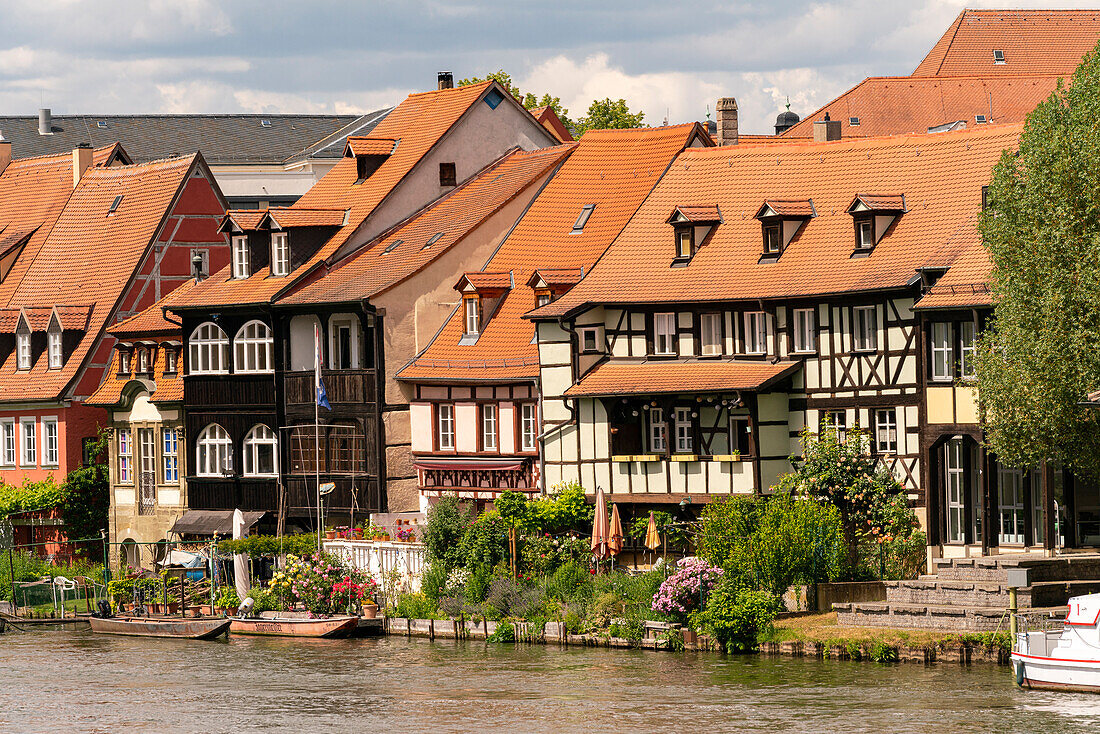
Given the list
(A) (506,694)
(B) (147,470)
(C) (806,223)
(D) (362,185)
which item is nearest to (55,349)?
(B) (147,470)

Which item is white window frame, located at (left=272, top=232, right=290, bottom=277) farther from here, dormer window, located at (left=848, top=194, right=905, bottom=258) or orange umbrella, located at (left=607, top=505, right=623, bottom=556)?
dormer window, located at (left=848, top=194, right=905, bottom=258)

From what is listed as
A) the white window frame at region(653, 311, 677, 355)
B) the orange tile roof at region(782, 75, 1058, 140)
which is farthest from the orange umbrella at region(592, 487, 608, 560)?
the orange tile roof at region(782, 75, 1058, 140)

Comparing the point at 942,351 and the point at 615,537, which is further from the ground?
the point at 942,351

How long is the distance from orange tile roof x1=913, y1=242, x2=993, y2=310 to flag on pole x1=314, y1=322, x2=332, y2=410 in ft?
61.8

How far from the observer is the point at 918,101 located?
94062 millimetres

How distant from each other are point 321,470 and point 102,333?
12.2 meters

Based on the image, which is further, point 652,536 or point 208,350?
point 208,350

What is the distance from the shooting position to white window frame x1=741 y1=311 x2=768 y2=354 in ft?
175

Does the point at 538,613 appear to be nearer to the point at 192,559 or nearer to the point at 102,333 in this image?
the point at 192,559

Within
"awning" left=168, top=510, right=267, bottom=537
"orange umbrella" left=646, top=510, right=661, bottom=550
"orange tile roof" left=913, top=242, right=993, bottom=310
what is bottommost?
"orange umbrella" left=646, top=510, right=661, bottom=550

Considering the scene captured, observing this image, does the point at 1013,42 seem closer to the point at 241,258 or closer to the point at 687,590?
the point at 241,258

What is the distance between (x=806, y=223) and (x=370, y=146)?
18.3 metres

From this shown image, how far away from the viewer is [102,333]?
70250mm

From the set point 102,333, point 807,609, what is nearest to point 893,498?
point 807,609
